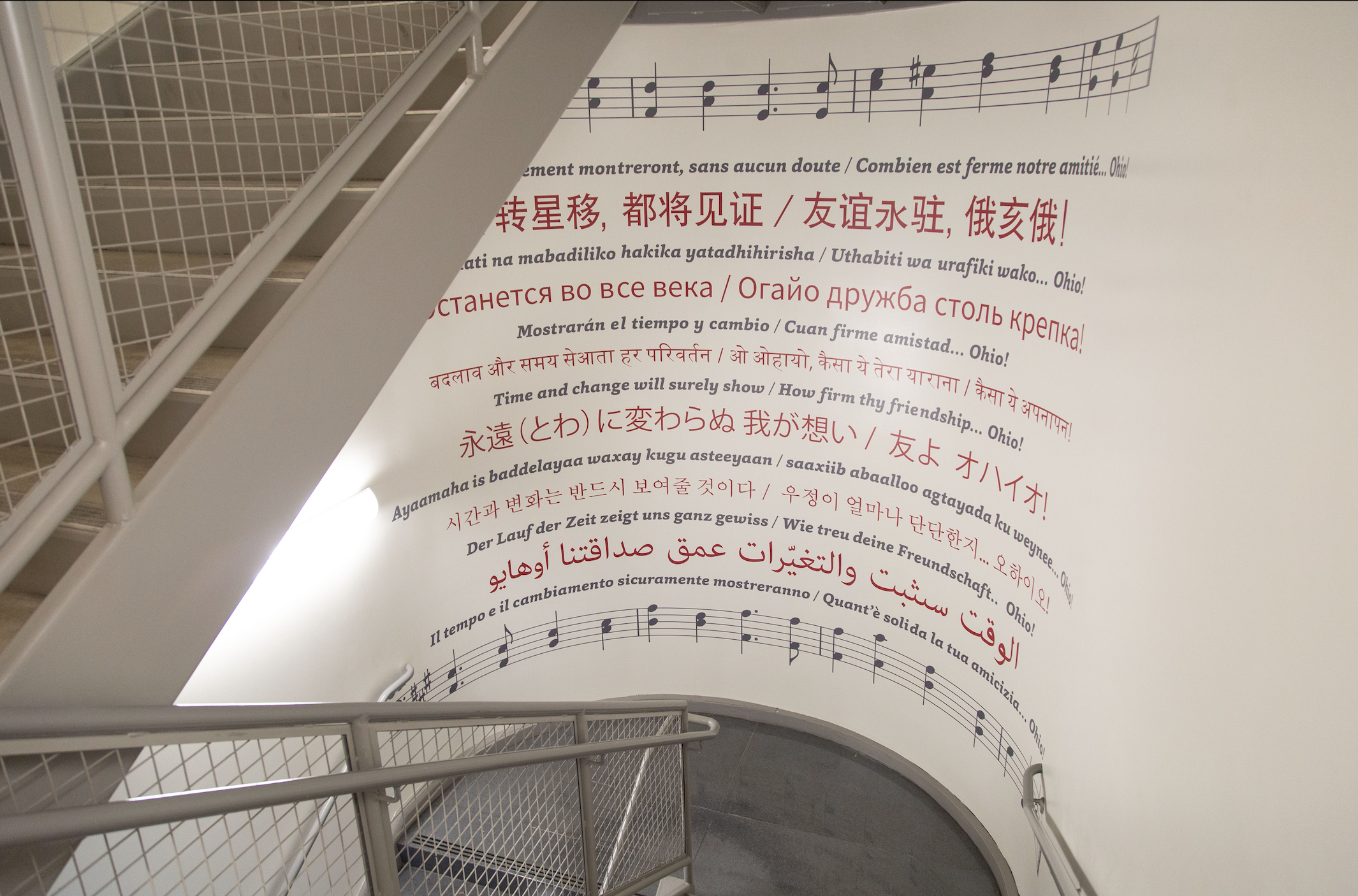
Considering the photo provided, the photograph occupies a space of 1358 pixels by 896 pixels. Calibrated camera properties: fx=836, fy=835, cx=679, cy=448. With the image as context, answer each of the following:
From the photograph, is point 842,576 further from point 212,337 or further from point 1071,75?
point 212,337

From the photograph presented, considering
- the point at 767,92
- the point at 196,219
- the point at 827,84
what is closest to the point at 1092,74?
the point at 827,84

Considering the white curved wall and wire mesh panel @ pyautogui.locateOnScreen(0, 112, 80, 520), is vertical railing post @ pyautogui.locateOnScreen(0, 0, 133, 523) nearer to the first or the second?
wire mesh panel @ pyautogui.locateOnScreen(0, 112, 80, 520)

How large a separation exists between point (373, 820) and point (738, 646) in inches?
139

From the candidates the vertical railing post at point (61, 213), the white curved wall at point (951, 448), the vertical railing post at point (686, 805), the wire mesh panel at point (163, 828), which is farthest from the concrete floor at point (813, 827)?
the vertical railing post at point (61, 213)

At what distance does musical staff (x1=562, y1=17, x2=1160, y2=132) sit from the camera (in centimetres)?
278

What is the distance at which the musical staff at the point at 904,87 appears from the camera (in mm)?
2777

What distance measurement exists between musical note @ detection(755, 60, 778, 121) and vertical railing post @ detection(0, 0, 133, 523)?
3230 millimetres

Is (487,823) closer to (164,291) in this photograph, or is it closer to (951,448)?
(951,448)

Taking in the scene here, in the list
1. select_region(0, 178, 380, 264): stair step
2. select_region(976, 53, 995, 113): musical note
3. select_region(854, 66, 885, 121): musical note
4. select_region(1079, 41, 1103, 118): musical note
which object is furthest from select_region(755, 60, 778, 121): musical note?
select_region(0, 178, 380, 264): stair step

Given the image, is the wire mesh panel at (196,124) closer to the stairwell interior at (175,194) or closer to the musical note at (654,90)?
the stairwell interior at (175,194)

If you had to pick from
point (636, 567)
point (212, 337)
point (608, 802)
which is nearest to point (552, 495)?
point (636, 567)

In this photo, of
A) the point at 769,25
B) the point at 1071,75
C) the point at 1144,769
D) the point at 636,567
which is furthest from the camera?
the point at 636,567

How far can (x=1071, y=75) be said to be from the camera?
2990 millimetres

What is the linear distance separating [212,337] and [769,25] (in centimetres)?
318
